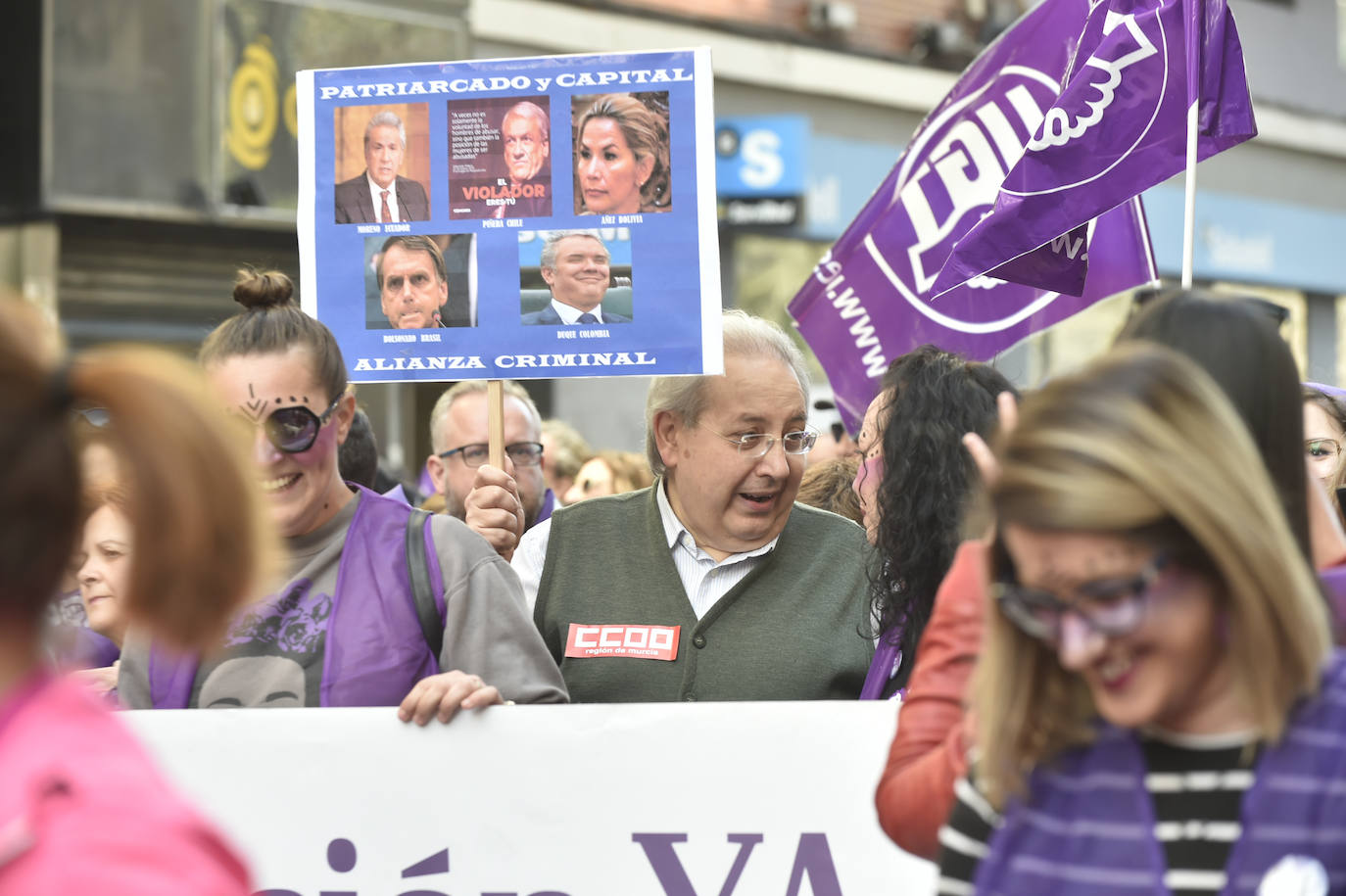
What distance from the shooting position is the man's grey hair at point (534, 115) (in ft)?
12.7

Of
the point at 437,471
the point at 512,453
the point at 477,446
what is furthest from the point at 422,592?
the point at 437,471

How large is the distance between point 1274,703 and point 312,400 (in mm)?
2006

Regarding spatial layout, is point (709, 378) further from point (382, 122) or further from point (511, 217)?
point (382, 122)

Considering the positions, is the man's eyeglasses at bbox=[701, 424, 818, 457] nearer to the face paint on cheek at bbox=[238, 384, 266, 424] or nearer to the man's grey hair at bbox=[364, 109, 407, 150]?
the man's grey hair at bbox=[364, 109, 407, 150]

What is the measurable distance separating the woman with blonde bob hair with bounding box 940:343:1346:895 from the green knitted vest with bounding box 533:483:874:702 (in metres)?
1.82

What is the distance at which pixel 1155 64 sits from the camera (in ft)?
14.9

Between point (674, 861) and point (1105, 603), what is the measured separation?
64.8 inches

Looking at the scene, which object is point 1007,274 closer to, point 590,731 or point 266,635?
point 590,731

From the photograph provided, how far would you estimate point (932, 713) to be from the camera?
2.12 meters

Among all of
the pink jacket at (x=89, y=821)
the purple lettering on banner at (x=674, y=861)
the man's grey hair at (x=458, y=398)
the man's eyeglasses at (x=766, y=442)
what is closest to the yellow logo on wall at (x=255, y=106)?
the man's grey hair at (x=458, y=398)

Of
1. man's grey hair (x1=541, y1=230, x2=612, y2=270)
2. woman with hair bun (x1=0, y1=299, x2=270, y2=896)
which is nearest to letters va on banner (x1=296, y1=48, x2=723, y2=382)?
man's grey hair (x1=541, y1=230, x2=612, y2=270)

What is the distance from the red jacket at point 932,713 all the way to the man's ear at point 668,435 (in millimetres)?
1950

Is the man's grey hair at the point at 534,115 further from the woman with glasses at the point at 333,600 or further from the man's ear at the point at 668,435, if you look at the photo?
the woman with glasses at the point at 333,600

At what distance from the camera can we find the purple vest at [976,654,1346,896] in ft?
5.54
